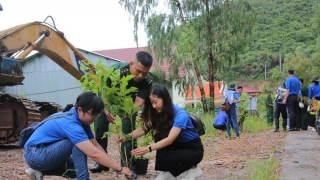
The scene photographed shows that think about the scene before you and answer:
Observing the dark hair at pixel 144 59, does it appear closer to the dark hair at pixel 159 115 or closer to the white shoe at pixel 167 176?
the dark hair at pixel 159 115

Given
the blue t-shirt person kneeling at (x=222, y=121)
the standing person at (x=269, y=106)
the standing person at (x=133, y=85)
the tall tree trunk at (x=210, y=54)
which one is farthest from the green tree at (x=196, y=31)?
the standing person at (x=133, y=85)

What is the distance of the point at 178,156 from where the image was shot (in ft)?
14.7

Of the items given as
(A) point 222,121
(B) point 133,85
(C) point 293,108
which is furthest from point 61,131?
(A) point 222,121

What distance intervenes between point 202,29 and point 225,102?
11.5m

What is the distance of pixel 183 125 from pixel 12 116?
297 inches

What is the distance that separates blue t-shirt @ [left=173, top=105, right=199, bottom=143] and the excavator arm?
21.9 feet

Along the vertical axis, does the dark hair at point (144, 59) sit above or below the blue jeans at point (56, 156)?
above

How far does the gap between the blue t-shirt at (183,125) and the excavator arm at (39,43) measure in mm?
6687

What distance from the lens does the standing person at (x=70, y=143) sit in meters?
3.92

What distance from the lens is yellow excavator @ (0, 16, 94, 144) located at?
1035 centimetres

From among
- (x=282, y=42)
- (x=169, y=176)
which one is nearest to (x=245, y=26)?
(x=169, y=176)

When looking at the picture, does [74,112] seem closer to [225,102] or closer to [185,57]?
[225,102]

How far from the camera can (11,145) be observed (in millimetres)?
11789

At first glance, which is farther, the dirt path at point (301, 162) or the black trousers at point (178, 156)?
the black trousers at point (178, 156)
